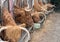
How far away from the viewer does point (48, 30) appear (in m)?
8.33

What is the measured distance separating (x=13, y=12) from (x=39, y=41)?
1.42 meters

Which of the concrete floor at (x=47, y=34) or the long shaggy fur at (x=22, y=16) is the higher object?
the long shaggy fur at (x=22, y=16)

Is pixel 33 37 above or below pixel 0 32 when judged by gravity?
below

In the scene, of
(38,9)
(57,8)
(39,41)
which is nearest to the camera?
(39,41)

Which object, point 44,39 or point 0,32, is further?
point 44,39

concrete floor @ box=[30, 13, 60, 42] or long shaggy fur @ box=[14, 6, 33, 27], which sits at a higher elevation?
long shaggy fur @ box=[14, 6, 33, 27]

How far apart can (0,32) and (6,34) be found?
19 centimetres

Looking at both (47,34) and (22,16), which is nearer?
(22,16)

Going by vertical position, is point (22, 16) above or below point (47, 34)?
above

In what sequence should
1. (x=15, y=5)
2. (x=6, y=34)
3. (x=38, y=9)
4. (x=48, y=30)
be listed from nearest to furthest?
(x=6, y=34)
(x=15, y=5)
(x=48, y=30)
(x=38, y=9)

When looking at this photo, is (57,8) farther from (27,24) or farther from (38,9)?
(27,24)

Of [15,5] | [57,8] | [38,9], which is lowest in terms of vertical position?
[57,8]

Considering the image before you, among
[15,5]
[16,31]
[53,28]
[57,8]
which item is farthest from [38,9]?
[57,8]

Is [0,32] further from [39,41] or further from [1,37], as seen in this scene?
[39,41]
